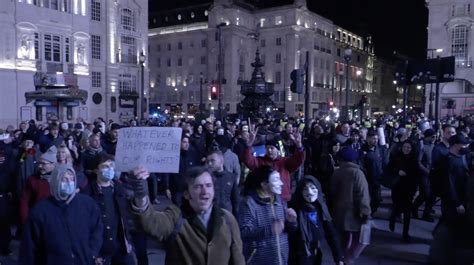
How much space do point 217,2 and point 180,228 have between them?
71.6 metres

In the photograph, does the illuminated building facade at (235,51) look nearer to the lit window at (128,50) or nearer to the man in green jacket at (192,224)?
the lit window at (128,50)

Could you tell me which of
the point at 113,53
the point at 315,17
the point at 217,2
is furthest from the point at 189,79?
the point at 113,53

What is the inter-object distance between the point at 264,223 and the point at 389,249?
4.32 metres

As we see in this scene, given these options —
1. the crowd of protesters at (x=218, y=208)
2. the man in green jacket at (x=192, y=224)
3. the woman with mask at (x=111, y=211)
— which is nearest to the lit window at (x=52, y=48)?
the crowd of protesters at (x=218, y=208)

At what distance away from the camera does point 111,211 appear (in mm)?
4832

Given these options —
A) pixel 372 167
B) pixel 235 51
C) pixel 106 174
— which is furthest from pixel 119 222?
pixel 235 51

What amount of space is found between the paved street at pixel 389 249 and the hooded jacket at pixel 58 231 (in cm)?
321

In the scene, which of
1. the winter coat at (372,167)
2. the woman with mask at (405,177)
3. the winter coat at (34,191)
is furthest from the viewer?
the winter coat at (372,167)

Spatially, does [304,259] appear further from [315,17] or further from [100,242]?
[315,17]

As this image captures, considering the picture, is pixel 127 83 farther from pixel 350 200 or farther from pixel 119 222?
pixel 119 222

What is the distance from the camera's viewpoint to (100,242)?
14.2ft

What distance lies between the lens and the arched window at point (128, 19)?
156 feet

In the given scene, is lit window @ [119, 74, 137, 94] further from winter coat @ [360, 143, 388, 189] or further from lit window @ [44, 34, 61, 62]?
winter coat @ [360, 143, 388, 189]

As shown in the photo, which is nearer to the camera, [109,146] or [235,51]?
[109,146]
